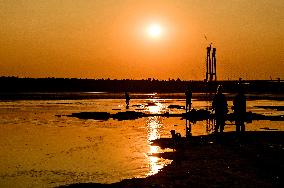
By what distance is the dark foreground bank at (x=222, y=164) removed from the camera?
16.8 metres

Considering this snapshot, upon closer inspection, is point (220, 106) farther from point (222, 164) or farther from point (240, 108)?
point (222, 164)

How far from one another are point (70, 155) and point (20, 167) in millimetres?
4285

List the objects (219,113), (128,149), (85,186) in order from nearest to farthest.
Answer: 1. (85,186)
2. (128,149)
3. (219,113)

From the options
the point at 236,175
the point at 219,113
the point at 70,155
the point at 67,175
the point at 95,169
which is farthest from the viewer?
the point at 219,113

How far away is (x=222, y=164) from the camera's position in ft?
67.1

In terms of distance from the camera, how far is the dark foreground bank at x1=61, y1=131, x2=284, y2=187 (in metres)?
16.8

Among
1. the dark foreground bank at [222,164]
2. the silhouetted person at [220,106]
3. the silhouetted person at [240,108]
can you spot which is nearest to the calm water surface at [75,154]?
the dark foreground bank at [222,164]

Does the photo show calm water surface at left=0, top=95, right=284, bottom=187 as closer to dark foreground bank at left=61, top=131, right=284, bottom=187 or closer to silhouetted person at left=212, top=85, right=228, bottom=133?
dark foreground bank at left=61, top=131, right=284, bottom=187

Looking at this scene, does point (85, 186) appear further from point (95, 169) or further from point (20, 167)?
point (20, 167)

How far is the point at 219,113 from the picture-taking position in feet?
Answer: 98.5

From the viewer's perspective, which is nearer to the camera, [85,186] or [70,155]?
[85,186]

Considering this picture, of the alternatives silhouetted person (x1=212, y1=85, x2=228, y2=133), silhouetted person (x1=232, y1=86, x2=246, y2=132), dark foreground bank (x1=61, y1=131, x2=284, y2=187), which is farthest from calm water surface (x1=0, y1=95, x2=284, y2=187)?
silhouetted person (x1=232, y1=86, x2=246, y2=132)

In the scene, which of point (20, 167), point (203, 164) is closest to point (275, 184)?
point (203, 164)

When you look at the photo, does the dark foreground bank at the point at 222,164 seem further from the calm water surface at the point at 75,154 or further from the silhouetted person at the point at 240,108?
the calm water surface at the point at 75,154
